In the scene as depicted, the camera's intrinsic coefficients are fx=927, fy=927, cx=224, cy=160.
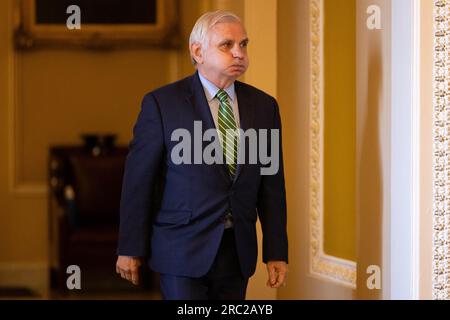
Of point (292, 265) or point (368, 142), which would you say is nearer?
point (368, 142)

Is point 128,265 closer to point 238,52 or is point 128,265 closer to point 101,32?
point 238,52

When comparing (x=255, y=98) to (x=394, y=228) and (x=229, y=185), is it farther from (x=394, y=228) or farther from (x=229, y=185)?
(x=394, y=228)

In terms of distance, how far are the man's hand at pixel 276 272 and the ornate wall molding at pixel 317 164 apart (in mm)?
1002

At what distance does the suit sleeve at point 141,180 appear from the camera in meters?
2.69

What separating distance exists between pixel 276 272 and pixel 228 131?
0.49m

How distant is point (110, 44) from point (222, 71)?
12.4 feet

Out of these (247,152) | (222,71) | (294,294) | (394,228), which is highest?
(222,71)

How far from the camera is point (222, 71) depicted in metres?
2.69

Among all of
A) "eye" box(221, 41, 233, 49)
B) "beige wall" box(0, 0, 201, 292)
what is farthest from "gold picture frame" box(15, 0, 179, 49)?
"eye" box(221, 41, 233, 49)

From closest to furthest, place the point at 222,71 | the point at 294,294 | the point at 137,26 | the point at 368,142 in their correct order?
the point at 222,71 → the point at 368,142 → the point at 294,294 → the point at 137,26

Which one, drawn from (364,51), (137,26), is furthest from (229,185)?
(137,26)

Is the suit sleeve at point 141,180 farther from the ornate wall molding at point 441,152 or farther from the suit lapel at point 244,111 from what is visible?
the ornate wall molding at point 441,152

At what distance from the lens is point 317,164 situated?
396cm

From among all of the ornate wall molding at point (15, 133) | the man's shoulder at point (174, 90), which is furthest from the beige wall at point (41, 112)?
the man's shoulder at point (174, 90)
